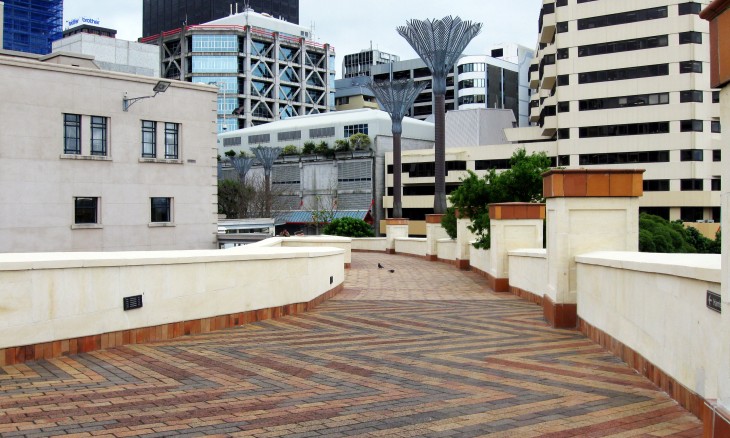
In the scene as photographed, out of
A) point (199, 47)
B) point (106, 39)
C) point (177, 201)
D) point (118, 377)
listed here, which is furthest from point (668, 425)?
point (199, 47)

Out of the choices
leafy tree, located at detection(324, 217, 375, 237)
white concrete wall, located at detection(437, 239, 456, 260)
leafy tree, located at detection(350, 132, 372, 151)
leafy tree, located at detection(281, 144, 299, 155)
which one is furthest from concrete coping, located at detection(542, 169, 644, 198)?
leafy tree, located at detection(281, 144, 299, 155)

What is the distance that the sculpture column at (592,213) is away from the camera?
10.5 metres

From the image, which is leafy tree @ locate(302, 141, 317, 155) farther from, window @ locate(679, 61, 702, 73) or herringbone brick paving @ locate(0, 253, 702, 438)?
herringbone brick paving @ locate(0, 253, 702, 438)

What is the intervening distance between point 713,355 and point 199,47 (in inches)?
4390

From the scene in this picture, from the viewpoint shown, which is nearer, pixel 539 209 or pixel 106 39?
pixel 539 209

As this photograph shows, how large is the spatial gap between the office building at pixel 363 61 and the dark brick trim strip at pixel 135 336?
399ft

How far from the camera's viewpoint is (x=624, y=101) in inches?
2318

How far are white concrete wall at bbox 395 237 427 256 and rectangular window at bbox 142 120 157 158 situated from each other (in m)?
15.7

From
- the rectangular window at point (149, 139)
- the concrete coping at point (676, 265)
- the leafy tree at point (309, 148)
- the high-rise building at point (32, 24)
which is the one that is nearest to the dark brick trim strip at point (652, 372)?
the concrete coping at point (676, 265)

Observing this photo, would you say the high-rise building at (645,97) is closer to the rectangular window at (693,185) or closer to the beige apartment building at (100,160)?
the rectangular window at (693,185)

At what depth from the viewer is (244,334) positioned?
32.1 ft

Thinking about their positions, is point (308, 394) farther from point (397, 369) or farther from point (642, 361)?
point (642, 361)

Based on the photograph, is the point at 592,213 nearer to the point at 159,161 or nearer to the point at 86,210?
the point at 86,210

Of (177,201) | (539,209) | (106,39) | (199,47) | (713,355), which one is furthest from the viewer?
(199,47)
